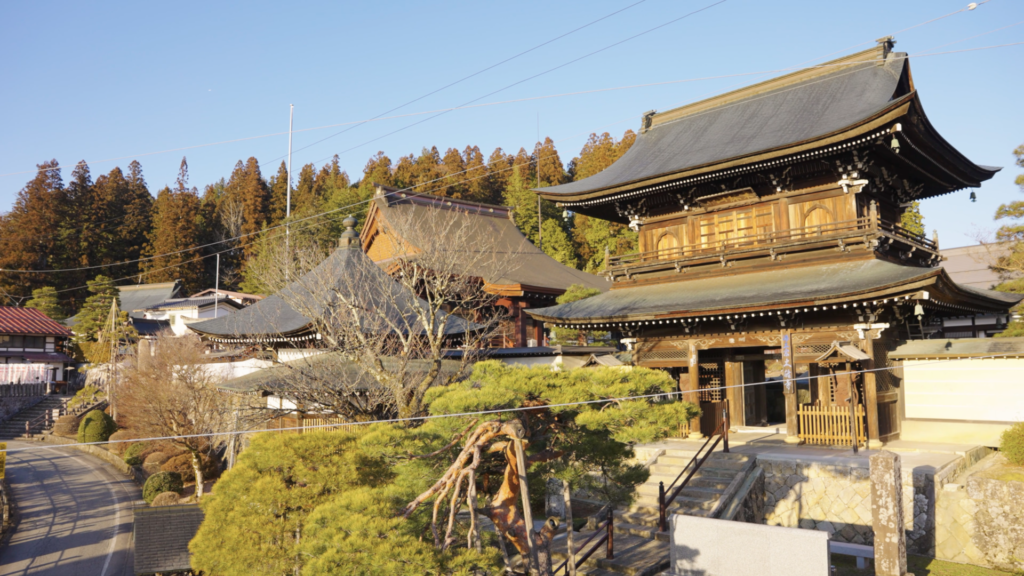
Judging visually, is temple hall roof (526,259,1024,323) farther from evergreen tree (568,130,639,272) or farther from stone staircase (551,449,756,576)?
evergreen tree (568,130,639,272)

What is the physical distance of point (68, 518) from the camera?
18.8 m

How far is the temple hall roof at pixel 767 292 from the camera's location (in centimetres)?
1327

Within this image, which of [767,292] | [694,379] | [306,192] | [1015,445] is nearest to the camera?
[1015,445]

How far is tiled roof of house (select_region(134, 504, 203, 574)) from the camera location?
13.5 metres

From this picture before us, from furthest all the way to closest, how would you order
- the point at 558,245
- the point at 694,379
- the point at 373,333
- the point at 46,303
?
the point at 46,303 → the point at 558,245 → the point at 694,379 → the point at 373,333

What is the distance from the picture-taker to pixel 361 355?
571 inches

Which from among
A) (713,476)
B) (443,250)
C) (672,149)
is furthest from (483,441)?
(672,149)

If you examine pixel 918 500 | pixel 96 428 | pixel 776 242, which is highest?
pixel 776 242

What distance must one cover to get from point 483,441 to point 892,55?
16910 mm

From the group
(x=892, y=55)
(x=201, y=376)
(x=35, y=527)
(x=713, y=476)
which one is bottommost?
(x=35, y=527)

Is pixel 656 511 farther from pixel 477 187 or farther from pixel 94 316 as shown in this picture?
pixel 477 187

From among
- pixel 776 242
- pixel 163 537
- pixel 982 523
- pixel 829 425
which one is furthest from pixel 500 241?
pixel 982 523

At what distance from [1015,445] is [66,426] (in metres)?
37.3

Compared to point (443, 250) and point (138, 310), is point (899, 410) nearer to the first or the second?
point (443, 250)
